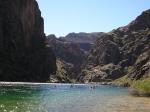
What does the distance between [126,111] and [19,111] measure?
15.0 m

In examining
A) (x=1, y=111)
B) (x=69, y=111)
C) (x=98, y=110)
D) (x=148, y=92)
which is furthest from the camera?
(x=148, y=92)

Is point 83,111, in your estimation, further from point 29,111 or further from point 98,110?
point 29,111

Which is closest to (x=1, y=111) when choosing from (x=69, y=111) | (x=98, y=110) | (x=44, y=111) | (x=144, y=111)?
(x=44, y=111)

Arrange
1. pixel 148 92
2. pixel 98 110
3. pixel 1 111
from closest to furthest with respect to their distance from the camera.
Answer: pixel 1 111, pixel 98 110, pixel 148 92

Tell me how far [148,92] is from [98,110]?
154ft

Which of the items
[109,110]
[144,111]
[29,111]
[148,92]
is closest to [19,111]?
[29,111]

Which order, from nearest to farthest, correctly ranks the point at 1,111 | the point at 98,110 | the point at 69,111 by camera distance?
1. the point at 1,111
2. the point at 69,111
3. the point at 98,110

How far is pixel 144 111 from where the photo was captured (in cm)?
5200

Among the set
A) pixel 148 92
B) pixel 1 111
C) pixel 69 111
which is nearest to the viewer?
pixel 1 111

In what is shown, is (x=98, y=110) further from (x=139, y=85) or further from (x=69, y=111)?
(x=139, y=85)

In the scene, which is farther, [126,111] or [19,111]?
[126,111]

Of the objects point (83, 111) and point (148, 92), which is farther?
point (148, 92)

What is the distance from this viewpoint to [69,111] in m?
50.0

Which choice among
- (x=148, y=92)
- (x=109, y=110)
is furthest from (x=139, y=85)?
(x=109, y=110)
